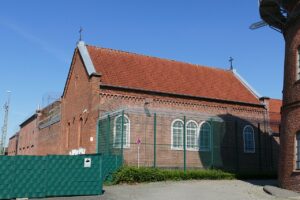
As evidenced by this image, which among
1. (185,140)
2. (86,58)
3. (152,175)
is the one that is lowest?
(152,175)

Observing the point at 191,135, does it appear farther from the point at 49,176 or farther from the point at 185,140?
the point at 49,176

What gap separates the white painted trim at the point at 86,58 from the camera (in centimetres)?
2938

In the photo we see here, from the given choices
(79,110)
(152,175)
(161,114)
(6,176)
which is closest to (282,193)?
(152,175)

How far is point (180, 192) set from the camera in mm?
18062

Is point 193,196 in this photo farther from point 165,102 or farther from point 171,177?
point 165,102

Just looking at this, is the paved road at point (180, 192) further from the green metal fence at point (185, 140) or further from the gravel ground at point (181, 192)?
the green metal fence at point (185, 140)

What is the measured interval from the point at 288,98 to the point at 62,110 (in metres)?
22.9

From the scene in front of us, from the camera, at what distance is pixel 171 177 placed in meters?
23.0

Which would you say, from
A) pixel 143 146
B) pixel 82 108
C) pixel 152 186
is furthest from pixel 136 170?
pixel 82 108

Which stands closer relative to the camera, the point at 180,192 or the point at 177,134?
the point at 180,192

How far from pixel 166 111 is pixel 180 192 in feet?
40.4

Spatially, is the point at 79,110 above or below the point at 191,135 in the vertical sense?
above

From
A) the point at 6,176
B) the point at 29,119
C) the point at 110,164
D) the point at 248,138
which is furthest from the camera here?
the point at 29,119

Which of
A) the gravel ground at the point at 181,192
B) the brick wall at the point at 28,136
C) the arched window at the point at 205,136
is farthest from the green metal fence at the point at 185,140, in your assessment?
the brick wall at the point at 28,136
